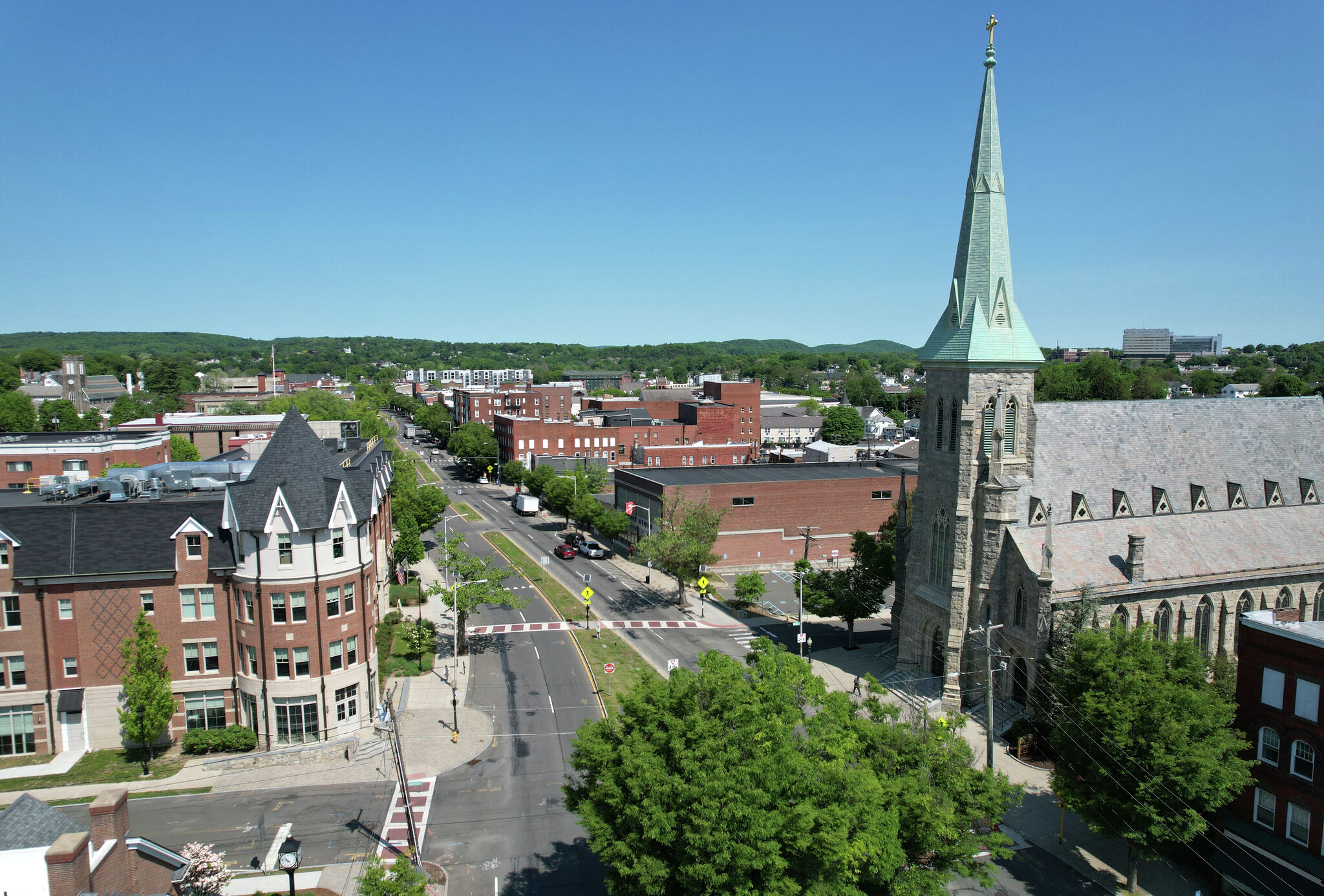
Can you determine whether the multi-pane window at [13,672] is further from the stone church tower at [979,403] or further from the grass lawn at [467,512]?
the grass lawn at [467,512]

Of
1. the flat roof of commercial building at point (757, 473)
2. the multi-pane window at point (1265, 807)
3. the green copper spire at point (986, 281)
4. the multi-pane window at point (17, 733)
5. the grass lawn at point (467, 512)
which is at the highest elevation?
the green copper spire at point (986, 281)

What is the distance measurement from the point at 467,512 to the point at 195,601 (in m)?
64.6

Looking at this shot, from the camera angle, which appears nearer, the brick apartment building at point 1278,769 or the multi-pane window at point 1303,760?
the brick apartment building at point 1278,769

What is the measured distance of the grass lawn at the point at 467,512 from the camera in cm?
9606

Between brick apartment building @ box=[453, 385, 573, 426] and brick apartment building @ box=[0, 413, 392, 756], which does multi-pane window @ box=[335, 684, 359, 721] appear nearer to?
brick apartment building @ box=[0, 413, 392, 756]

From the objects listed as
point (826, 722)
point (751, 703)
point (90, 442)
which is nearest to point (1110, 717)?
point (826, 722)

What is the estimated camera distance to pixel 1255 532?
1703 inches

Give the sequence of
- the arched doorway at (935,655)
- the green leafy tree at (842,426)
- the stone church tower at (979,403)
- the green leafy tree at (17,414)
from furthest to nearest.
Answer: the green leafy tree at (842,426) < the green leafy tree at (17,414) < the arched doorway at (935,655) < the stone church tower at (979,403)

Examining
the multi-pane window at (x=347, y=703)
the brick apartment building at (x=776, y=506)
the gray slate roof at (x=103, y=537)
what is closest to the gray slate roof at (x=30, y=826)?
the multi-pane window at (x=347, y=703)

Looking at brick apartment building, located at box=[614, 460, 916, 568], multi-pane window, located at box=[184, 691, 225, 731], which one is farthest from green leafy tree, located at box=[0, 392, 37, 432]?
multi-pane window, located at box=[184, 691, 225, 731]

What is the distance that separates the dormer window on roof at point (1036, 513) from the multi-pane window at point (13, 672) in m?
49.0

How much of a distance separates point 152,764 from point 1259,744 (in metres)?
44.1

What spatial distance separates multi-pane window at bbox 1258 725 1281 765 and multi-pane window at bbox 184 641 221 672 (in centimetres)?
4271

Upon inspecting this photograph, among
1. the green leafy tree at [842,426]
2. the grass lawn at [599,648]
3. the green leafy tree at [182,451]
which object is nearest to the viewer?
the grass lawn at [599,648]
